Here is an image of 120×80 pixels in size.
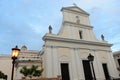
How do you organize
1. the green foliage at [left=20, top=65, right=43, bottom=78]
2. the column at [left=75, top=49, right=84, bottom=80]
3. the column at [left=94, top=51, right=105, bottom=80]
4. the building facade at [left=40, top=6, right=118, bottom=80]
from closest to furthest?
1. the green foliage at [left=20, top=65, right=43, bottom=78]
2. the building facade at [left=40, top=6, right=118, bottom=80]
3. the column at [left=75, top=49, right=84, bottom=80]
4. the column at [left=94, top=51, right=105, bottom=80]

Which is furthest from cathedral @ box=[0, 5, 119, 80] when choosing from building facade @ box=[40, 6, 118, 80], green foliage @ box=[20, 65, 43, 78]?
green foliage @ box=[20, 65, 43, 78]

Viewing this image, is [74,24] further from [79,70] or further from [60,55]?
[79,70]

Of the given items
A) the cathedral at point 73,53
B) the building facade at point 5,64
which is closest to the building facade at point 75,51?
the cathedral at point 73,53

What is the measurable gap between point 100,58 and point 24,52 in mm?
17428

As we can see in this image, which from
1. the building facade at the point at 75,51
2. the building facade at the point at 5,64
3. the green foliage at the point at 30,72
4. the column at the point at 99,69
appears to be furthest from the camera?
the building facade at the point at 5,64

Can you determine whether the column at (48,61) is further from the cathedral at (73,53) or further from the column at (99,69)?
the column at (99,69)

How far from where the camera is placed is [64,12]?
21.0 m

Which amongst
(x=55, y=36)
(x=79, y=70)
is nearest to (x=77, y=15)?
(x=55, y=36)

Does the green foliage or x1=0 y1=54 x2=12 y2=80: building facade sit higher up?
x1=0 y1=54 x2=12 y2=80: building facade

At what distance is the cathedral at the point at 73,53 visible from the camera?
17031mm

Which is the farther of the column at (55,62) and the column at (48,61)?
the column at (55,62)

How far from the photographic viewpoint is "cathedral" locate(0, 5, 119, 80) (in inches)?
671

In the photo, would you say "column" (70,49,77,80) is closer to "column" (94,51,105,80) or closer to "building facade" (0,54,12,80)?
"column" (94,51,105,80)

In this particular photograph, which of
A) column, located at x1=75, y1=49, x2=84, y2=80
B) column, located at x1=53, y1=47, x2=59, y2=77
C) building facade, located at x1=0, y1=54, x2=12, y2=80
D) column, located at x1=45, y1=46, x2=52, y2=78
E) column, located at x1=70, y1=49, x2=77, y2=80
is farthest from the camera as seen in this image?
building facade, located at x1=0, y1=54, x2=12, y2=80
